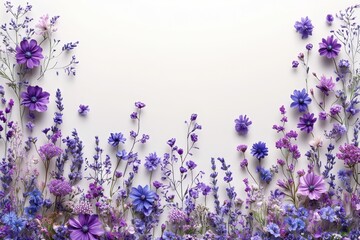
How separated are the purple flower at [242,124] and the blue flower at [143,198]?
0.42m

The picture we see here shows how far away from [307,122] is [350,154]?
0.20m

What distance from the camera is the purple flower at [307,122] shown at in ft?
6.59

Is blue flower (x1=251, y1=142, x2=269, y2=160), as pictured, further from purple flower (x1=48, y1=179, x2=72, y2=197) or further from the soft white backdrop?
purple flower (x1=48, y1=179, x2=72, y2=197)

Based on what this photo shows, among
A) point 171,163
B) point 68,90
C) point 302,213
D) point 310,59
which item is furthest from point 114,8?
point 302,213

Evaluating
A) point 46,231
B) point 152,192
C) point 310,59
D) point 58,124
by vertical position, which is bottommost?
point 46,231

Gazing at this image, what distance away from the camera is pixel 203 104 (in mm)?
2029

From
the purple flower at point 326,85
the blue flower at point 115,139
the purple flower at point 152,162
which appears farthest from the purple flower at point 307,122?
the blue flower at point 115,139

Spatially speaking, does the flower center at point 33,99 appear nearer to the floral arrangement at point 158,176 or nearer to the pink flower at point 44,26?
the floral arrangement at point 158,176

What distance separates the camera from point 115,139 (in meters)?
1.95

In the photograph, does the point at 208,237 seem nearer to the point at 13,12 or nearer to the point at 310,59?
the point at 310,59

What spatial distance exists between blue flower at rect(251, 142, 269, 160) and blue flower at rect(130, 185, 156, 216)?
1.38ft

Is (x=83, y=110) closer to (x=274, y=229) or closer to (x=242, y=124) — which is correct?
(x=242, y=124)

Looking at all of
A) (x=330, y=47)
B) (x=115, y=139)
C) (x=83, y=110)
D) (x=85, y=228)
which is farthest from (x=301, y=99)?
(x=85, y=228)

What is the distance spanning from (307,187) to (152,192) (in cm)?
59
